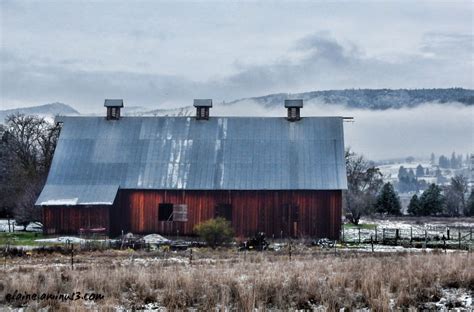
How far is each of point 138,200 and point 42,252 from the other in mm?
11664

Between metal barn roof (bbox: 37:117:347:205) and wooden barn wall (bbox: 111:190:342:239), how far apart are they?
526 millimetres

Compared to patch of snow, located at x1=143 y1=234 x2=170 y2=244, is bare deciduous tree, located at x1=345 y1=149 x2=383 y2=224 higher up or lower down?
higher up

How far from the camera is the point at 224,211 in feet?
135

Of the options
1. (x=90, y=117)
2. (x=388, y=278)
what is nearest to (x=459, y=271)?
(x=388, y=278)

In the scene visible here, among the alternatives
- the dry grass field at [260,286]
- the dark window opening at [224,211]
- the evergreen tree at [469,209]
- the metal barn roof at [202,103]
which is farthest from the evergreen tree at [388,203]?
the dry grass field at [260,286]

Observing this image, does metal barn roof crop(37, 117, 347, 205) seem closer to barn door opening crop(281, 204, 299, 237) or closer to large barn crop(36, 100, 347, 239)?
large barn crop(36, 100, 347, 239)

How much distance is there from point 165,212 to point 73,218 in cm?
541

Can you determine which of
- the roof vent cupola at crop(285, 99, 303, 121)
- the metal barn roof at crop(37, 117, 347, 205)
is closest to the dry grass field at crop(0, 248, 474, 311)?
the metal barn roof at crop(37, 117, 347, 205)

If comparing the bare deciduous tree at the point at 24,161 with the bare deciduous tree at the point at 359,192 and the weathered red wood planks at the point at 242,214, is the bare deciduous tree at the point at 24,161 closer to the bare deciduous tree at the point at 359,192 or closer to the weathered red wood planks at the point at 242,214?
the weathered red wood planks at the point at 242,214

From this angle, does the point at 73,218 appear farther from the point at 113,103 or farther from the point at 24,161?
the point at 24,161

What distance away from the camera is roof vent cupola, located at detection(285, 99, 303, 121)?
45.5 meters

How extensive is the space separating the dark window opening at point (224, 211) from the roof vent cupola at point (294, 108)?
8126 millimetres

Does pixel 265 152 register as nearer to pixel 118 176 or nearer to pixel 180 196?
pixel 180 196

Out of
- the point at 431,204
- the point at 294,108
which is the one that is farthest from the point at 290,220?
the point at 431,204
